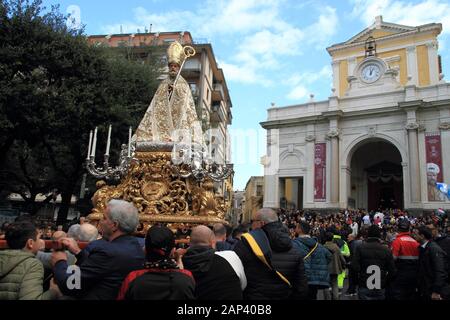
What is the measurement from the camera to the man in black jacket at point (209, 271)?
118 inches

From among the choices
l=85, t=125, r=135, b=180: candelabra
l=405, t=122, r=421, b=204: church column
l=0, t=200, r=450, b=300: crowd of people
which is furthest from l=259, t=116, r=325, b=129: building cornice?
l=0, t=200, r=450, b=300: crowd of people

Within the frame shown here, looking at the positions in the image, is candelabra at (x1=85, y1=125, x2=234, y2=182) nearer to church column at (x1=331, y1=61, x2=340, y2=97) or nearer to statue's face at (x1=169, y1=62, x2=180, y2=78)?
statue's face at (x1=169, y1=62, x2=180, y2=78)

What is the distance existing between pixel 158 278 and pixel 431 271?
4.49m

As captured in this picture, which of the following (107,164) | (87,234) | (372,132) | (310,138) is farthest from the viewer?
(310,138)

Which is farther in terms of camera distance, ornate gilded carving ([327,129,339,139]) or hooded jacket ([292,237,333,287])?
ornate gilded carving ([327,129,339,139])

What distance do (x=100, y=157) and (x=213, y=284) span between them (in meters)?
16.6

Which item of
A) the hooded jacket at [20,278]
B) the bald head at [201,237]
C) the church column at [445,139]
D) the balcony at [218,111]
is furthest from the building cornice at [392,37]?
the hooded jacket at [20,278]

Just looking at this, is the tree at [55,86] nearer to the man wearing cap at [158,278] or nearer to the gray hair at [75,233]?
the gray hair at [75,233]

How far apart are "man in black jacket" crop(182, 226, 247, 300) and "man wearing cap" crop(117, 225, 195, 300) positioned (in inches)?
15.2

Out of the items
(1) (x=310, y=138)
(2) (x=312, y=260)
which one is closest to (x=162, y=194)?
(2) (x=312, y=260)

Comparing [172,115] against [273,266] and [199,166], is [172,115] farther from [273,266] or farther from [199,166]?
[273,266]

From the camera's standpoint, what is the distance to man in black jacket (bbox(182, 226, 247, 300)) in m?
3.00

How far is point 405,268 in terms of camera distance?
19.0 ft

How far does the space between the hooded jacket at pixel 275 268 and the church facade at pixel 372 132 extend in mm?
23364
